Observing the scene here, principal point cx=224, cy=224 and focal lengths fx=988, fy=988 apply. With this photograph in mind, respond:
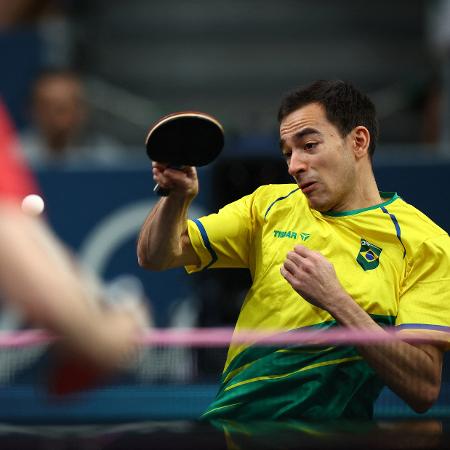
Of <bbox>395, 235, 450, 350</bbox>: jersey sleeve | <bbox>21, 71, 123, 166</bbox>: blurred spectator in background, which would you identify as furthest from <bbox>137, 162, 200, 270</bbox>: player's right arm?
<bbox>21, 71, 123, 166</bbox>: blurred spectator in background

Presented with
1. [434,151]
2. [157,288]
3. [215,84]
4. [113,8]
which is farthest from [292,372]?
[113,8]

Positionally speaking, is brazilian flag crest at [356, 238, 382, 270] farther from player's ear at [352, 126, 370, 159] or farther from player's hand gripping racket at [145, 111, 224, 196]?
player's hand gripping racket at [145, 111, 224, 196]

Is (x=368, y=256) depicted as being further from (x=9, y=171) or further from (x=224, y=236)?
(x=9, y=171)

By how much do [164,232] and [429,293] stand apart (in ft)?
2.63

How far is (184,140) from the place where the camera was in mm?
2920

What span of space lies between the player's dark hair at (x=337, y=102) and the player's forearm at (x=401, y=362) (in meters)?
0.55

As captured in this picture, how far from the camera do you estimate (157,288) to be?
588cm

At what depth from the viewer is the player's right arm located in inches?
116

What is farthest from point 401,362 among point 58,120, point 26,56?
point 26,56

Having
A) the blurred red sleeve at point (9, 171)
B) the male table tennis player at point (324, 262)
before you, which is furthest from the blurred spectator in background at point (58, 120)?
the blurred red sleeve at point (9, 171)

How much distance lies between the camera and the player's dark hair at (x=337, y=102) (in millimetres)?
2943

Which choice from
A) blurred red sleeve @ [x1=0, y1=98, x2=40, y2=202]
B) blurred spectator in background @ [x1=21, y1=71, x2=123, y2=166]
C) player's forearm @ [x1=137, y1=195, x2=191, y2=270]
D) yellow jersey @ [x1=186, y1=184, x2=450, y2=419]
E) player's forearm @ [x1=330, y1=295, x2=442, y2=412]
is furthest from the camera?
blurred spectator in background @ [x1=21, y1=71, x2=123, y2=166]

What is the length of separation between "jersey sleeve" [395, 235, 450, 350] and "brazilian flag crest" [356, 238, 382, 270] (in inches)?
4.0

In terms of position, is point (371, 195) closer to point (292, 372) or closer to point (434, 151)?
point (292, 372)
